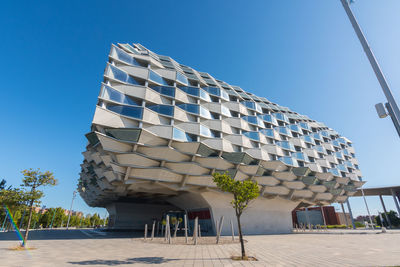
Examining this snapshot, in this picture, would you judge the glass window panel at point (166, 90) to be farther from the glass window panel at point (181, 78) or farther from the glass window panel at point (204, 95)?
the glass window panel at point (204, 95)

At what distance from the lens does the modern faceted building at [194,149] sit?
23.0m

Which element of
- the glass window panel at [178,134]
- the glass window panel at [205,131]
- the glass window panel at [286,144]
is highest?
the glass window panel at [286,144]

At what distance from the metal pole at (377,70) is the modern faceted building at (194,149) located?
1910 cm

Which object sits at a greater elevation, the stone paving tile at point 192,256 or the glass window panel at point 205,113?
the glass window panel at point 205,113

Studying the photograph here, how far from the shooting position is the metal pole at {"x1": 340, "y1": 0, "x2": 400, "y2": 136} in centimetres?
681

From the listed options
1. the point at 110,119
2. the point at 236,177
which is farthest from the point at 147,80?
the point at 236,177

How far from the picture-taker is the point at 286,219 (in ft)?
135

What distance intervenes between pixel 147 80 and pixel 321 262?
2546 cm

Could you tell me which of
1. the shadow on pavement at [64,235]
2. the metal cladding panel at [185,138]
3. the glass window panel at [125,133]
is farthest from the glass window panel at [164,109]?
the shadow on pavement at [64,235]

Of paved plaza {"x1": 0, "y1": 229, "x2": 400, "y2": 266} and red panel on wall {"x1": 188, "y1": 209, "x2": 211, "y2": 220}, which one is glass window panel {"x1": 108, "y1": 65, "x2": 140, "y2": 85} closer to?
paved plaza {"x1": 0, "y1": 229, "x2": 400, "y2": 266}

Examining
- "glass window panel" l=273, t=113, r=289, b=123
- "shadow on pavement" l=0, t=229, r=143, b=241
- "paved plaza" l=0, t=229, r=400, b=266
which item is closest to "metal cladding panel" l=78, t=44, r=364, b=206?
"glass window panel" l=273, t=113, r=289, b=123

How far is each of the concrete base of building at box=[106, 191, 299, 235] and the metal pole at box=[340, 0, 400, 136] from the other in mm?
22866

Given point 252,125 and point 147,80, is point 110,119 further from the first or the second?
point 252,125

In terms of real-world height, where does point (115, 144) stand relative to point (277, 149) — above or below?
below
